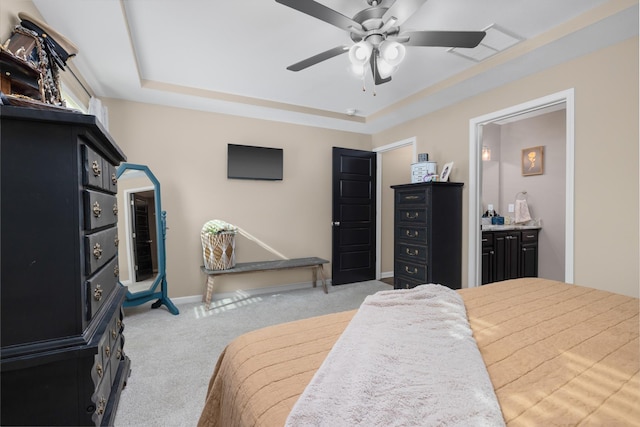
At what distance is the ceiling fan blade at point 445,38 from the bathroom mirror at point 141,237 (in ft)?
9.57

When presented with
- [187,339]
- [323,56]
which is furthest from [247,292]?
[323,56]

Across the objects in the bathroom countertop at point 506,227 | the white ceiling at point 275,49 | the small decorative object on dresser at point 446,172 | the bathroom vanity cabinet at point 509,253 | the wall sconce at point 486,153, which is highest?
the white ceiling at point 275,49

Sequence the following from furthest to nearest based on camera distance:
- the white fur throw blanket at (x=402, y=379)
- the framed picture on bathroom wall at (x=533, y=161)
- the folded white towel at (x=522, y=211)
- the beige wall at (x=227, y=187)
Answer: the folded white towel at (x=522, y=211) → the framed picture on bathroom wall at (x=533, y=161) → the beige wall at (x=227, y=187) → the white fur throw blanket at (x=402, y=379)

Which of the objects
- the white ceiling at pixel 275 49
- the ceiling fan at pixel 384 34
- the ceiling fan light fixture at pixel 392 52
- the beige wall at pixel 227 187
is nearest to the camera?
the ceiling fan at pixel 384 34

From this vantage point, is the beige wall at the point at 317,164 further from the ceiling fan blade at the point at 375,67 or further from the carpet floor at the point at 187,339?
the ceiling fan blade at the point at 375,67

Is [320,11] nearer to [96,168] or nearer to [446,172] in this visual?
[96,168]

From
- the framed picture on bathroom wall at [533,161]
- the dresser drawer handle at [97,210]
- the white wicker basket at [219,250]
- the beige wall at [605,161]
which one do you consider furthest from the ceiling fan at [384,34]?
the framed picture on bathroom wall at [533,161]

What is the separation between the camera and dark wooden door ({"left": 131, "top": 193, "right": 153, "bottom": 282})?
10.1 ft

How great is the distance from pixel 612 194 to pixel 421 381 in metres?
2.51

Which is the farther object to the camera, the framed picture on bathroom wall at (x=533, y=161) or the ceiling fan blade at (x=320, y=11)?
the framed picture on bathroom wall at (x=533, y=161)

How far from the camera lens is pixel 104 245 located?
4.33 ft

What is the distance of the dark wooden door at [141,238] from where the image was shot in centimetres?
307

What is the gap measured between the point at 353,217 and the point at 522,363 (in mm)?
3663

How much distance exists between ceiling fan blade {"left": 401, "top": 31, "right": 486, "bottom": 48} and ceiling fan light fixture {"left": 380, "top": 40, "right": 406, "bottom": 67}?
96mm
